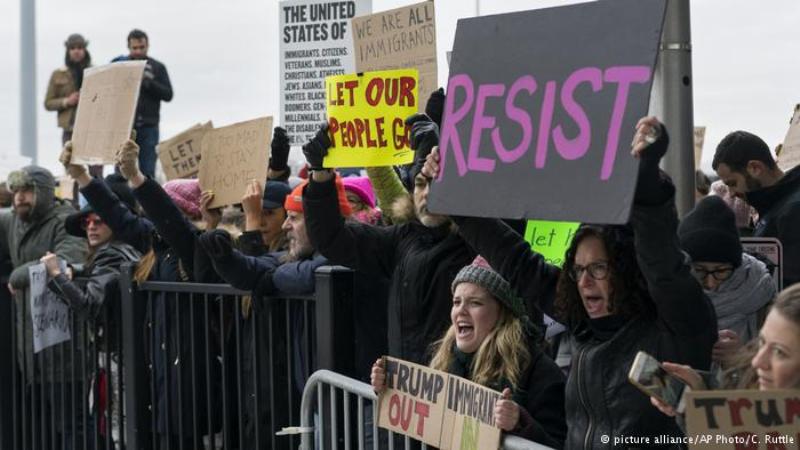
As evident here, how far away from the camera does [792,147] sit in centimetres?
689

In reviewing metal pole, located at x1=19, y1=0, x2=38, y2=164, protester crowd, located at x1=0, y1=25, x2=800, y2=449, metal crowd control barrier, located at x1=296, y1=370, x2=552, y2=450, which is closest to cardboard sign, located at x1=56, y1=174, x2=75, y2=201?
protester crowd, located at x1=0, y1=25, x2=800, y2=449

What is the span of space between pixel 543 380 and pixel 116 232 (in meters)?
4.04

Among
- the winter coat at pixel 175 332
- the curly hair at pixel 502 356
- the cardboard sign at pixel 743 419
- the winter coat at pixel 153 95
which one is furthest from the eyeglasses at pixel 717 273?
the winter coat at pixel 153 95

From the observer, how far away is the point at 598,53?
4.18 metres

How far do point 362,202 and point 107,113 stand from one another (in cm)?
198

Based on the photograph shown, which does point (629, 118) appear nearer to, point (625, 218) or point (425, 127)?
point (625, 218)

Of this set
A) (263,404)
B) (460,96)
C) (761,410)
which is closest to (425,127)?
(460,96)

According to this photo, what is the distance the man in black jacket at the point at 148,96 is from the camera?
13.6 meters

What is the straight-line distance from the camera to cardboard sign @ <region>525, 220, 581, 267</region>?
216 inches

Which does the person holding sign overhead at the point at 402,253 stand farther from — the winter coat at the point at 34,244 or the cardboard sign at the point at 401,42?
the winter coat at the point at 34,244

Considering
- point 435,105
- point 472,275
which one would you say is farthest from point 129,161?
point 472,275

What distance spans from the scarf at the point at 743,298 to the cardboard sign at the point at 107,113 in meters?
4.27

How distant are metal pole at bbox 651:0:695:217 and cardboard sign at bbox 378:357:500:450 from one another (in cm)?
105

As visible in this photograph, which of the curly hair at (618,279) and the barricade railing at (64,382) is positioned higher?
the curly hair at (618,279)
